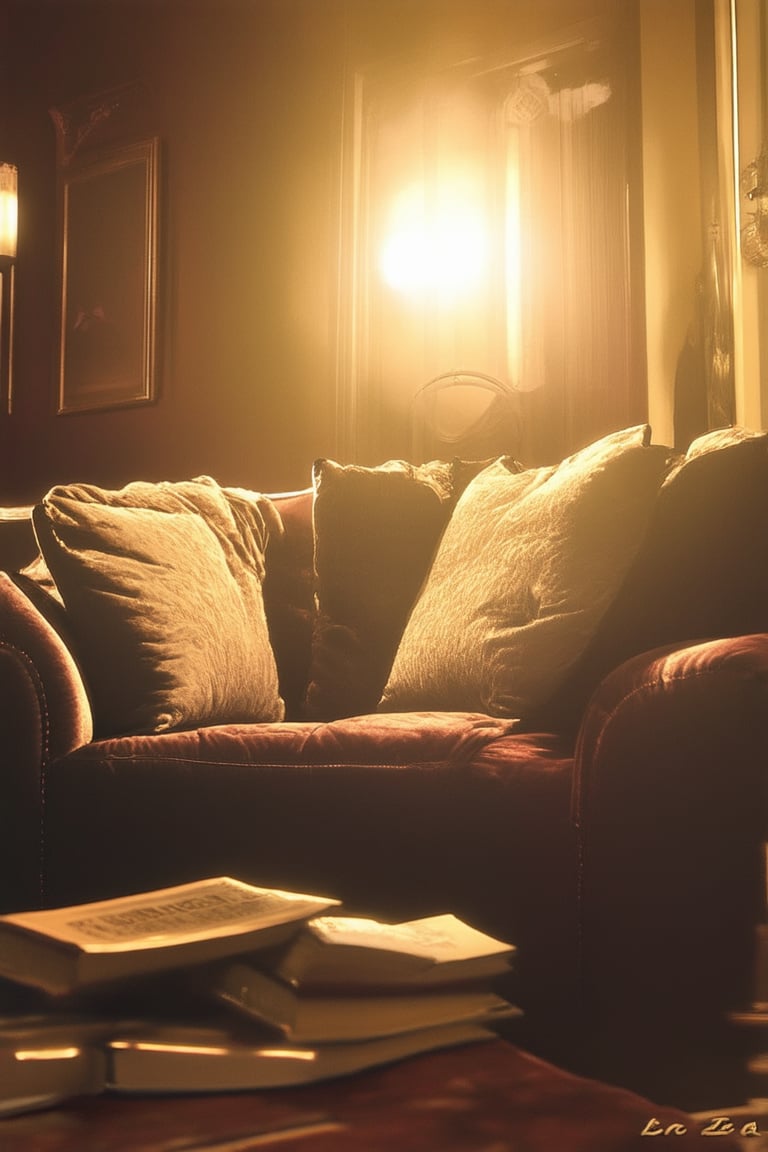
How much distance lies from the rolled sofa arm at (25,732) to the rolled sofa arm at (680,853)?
0.90 metres

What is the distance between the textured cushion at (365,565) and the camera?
213 centimetres

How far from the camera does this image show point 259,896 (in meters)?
0.73

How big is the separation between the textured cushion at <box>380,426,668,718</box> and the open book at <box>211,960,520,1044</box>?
1030 mm

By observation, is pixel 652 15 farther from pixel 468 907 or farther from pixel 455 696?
pixel 468 907

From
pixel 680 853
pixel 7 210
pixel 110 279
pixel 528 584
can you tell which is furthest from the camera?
pixel 110 279

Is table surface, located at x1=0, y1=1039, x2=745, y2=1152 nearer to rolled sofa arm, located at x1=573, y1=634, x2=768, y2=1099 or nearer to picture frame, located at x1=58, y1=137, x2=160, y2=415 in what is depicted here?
rolled sofa arm, located at x1=573, y1=634, x2=768, y2=1099

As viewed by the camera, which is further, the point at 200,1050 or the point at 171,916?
the point at 171,916

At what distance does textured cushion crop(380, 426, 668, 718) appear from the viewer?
1645 mm

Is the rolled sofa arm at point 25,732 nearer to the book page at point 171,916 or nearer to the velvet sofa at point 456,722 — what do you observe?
the velvet sofa at point 456,722

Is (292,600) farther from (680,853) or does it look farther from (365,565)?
(680,853)

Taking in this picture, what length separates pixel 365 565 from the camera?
86.7 inches

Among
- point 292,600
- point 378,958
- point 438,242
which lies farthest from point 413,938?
point 438,242

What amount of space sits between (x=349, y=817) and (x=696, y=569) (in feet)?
1.98

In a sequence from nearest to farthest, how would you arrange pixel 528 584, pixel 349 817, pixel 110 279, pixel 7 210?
pixel 349 817 → pixel 528 584 → pixel 7 210 → pixel 110 279
